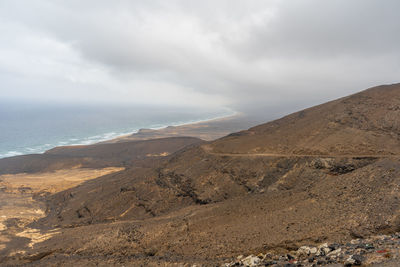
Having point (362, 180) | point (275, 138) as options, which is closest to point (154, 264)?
point (362, 180)

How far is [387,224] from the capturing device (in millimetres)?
9727

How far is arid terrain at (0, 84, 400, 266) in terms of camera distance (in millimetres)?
10758

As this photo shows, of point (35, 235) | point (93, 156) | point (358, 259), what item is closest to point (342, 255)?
point (358, 259)

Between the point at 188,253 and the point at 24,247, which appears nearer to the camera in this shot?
the point at 188,253

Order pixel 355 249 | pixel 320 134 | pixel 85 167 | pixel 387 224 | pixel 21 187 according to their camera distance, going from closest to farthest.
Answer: pixel 355 249 → pixel 387 224 → pixel 320 134 → pixel 21 187 → pixel 85 167

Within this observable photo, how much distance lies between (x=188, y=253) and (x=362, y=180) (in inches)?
449

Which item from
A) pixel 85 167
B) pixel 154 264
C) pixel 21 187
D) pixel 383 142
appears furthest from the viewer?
pixel 85 167

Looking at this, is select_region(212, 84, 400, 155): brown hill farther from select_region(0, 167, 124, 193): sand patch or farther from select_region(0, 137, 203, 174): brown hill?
select_region(0, 137, 203, 174): brown hill

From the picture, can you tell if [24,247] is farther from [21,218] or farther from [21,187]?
[21,187]

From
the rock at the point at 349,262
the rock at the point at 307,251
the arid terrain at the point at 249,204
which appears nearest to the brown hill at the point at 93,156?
the arid terrain at the point at 249,204

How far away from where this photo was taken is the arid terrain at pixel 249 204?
1076 cm

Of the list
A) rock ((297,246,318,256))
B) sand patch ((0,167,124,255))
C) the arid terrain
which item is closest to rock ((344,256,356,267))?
the arid terrain

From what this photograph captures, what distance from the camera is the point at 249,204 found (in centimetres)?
1538

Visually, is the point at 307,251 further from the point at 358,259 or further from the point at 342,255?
the point at 358,259
